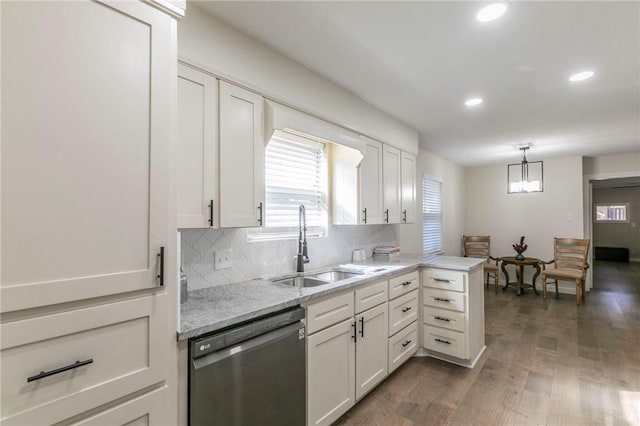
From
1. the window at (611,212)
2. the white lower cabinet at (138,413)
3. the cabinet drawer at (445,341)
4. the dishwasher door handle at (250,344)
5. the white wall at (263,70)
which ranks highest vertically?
the white wall at (263,70)

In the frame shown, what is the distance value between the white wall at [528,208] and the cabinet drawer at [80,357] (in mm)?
6746


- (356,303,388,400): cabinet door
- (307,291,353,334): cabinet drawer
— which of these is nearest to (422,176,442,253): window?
(356,303,388,400): cabinet door

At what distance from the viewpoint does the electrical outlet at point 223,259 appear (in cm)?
199

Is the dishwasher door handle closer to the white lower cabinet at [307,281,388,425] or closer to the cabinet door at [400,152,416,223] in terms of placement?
the white lower cabinet at [307,281,388,425]

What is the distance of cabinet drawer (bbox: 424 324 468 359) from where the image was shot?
2.82m

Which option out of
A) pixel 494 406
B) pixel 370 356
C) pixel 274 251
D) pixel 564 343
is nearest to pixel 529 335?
pixel 564 343

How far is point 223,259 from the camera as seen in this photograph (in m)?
2.03

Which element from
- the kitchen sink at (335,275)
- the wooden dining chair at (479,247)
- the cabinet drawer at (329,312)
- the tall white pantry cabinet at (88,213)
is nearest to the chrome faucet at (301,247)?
the kitchen sink at (335,275)

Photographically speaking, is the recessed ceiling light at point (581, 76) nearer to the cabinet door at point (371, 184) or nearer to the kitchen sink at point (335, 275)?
the cabinet door at point (371, 184)

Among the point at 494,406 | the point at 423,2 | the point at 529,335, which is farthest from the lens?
the point at 529,335

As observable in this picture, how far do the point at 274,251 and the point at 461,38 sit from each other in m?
1.95

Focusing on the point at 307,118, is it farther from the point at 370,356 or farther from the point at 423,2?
the point at 370,356

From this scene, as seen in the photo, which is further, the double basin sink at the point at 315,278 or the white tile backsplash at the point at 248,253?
the double basin sink at the point at 315,278

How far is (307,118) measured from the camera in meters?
2.28
